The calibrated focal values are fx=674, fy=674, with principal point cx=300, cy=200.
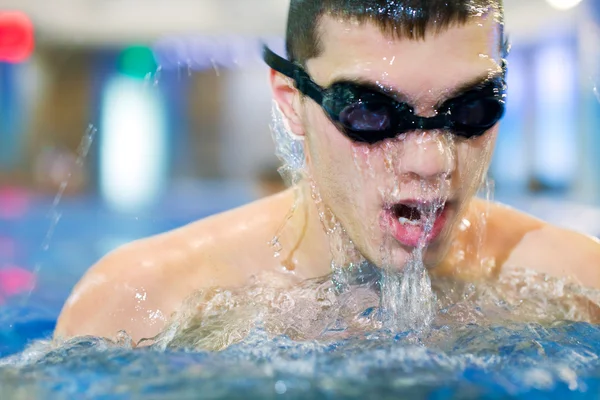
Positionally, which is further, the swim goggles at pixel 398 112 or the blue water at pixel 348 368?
the swim goggles at pixel 398 112

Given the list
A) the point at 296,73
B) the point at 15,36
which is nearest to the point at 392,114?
the point at 296,73

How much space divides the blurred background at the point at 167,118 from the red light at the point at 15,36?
0.08 ft

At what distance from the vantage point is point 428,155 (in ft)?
4.79

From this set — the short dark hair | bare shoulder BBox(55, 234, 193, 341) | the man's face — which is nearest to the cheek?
the man's face

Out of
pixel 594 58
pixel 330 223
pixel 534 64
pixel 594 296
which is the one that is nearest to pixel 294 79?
pixel 330 223

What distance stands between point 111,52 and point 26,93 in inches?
83.5

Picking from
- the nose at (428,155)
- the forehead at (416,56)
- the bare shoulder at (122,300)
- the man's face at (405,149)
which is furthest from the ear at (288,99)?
the bare shoulder at (122,300)

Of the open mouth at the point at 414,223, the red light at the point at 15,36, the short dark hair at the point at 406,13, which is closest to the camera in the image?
the short dark hair at the point at 406,13

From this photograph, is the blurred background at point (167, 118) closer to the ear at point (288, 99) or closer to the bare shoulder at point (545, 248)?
the bare shoulder at point (545, 248)

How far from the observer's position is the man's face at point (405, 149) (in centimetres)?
144

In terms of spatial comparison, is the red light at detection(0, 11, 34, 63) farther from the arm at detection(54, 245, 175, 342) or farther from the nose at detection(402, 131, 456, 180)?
the nose at detection(402, 131, 456, 180)

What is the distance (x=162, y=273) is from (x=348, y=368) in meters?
0.80

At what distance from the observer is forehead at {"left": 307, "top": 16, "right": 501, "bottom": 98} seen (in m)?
1.43

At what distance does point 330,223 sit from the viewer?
1.79 m
